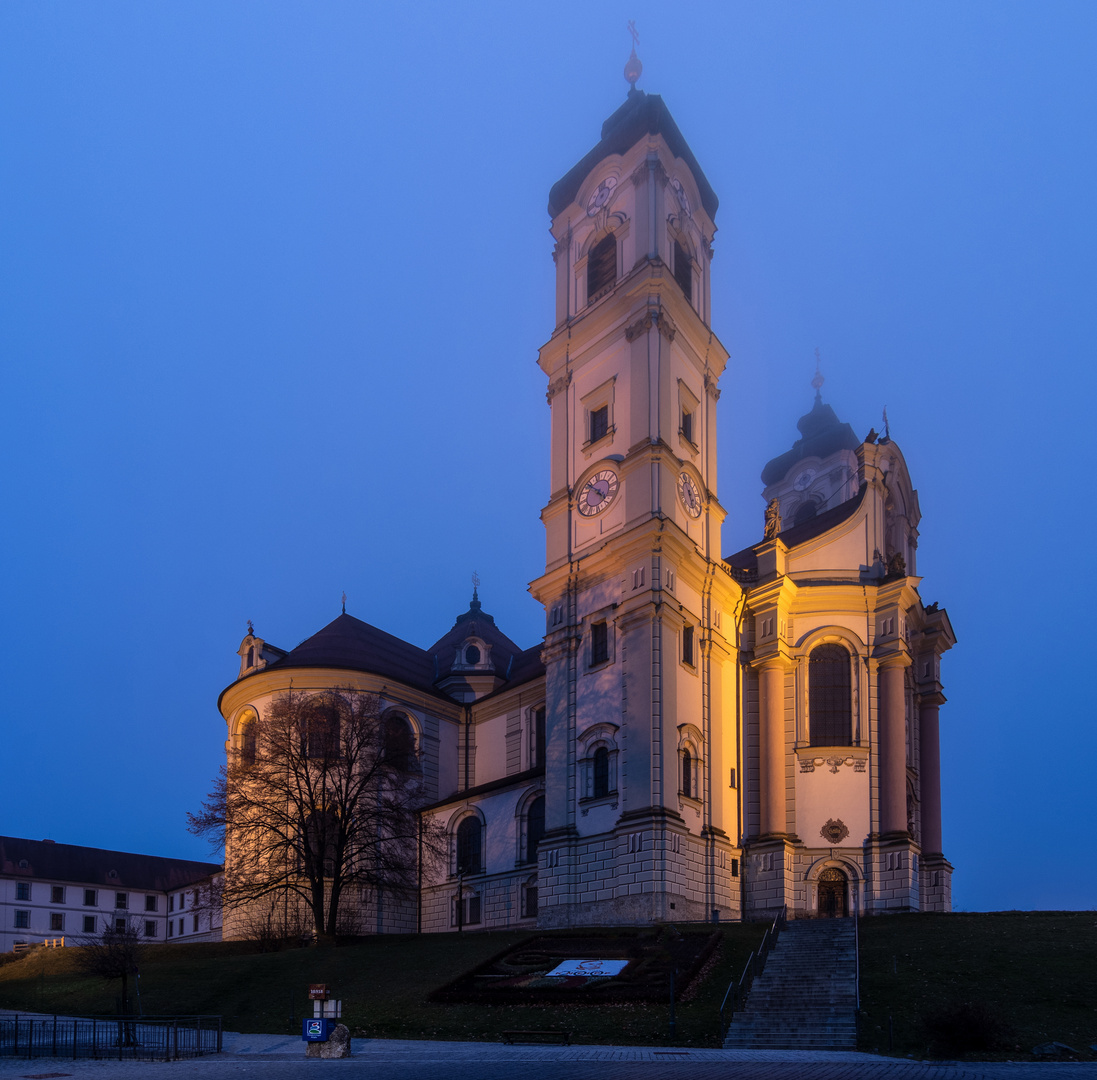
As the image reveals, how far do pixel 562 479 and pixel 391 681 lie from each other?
42.2 ft

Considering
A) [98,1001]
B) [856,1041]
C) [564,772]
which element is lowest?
[98,1001]

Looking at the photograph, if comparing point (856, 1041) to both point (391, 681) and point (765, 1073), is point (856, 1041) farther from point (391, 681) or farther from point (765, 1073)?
point (391, 681)

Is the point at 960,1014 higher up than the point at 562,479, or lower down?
lower down

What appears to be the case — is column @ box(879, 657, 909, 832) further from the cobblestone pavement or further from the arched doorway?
the cobblestone pavement

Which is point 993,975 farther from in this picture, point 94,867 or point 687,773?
point 94,867

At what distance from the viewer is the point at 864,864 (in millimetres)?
38906

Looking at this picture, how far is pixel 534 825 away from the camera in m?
44.7

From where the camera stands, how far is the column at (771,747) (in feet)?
132

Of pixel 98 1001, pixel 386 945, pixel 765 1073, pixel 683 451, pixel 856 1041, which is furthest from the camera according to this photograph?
pixel 683 451

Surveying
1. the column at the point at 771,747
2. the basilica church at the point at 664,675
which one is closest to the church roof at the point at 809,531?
the basilica church at the point at 664,675

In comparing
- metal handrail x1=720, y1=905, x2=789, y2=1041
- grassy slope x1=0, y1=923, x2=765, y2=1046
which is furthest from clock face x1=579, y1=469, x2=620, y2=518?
metal handrail x1=720, y1=905, x2=789, y2=1041

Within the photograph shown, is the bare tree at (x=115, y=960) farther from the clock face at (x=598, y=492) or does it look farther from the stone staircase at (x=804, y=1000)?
the clock face at (x=598, y=492)

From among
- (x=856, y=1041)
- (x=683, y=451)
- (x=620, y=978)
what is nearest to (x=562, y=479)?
(x=683, y=451)

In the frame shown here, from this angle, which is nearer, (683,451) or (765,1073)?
(765,1073)
